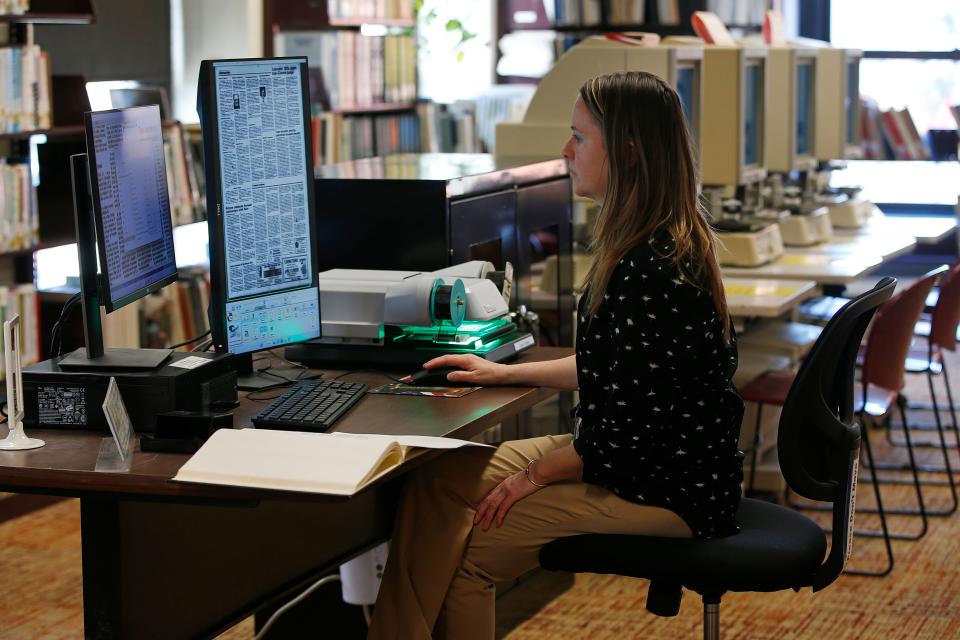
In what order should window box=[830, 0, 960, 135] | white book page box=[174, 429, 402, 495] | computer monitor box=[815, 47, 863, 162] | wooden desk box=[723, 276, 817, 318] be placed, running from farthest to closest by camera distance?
window box=[830, 0, 960, 135] < computer monitor box=[815, 47, 863, 162] < wooden desk box=[723, 276, 817, 318] < white book page box=[174, 429, 402, 495]

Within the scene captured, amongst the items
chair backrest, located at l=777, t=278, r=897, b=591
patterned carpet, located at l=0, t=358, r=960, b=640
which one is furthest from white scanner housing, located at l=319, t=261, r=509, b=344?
patterned carpet, located at l=0, t=358, r=960, b=640

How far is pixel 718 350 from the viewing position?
80.4 inches

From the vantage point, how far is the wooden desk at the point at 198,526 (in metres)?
1.87

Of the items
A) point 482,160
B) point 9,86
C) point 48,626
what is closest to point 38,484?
point 48,626

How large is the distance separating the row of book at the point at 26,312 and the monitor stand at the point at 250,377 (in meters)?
1.87

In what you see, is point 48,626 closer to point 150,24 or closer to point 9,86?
point 9,86

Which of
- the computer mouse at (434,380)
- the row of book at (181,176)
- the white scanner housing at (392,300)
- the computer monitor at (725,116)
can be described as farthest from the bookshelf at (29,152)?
the computer mouse at (434,380)

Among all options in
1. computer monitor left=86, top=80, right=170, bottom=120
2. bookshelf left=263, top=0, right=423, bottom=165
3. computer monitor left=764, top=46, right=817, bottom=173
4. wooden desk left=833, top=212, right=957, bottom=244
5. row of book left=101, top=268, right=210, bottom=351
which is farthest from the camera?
bookshelf left=263, top=0, right=423, bottom=165

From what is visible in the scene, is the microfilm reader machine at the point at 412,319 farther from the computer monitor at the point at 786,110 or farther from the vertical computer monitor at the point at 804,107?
the vertical computer monitor at the point at 804,107

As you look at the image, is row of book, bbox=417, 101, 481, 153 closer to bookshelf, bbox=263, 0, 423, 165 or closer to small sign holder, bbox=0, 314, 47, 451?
bookshelf, bbox=263, 0, 423, 165

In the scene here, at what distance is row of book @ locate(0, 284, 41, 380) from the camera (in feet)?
13.5

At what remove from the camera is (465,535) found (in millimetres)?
2186

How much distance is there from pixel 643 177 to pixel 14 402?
1.03 m

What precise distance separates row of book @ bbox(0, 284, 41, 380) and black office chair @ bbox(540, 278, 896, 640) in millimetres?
2545
